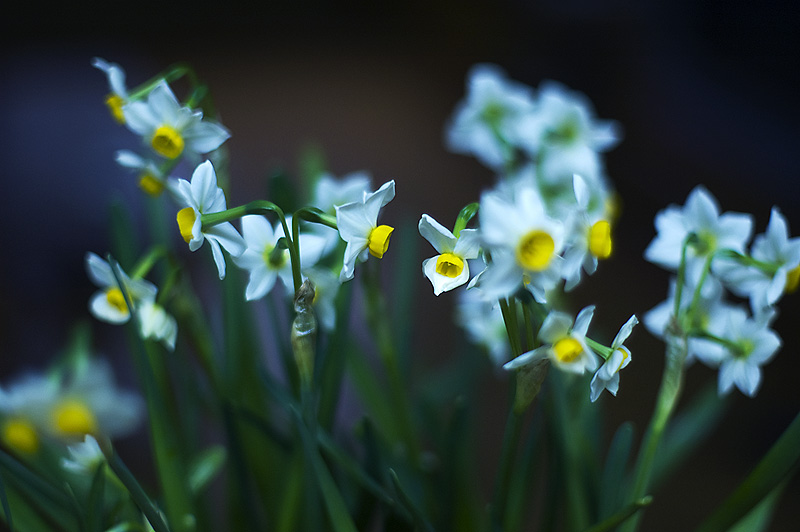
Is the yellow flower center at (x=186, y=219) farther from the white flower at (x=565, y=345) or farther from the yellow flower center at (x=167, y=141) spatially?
the white flower at (x=565, y=345)

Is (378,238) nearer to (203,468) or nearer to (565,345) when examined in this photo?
(565,345)

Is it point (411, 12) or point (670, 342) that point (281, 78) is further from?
point (670, 342)

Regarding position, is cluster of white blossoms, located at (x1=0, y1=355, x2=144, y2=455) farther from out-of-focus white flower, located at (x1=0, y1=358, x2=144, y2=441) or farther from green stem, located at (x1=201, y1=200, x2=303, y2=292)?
green stem, located at (x1=201, y1=200, x2=303, y2=292)

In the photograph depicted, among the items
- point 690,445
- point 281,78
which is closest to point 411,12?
point 281,78

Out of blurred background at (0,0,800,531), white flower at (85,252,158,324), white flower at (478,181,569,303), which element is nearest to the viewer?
white flower at (478,181,569,303)

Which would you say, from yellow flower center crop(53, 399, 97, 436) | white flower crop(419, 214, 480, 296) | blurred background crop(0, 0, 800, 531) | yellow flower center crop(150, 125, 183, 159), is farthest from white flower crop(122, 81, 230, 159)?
blurred background crop(0, 0, 800, 531)

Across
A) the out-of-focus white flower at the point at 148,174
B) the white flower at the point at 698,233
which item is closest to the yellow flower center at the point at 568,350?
the white flower at the point at 698,233

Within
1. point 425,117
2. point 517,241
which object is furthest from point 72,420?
point 425,117
